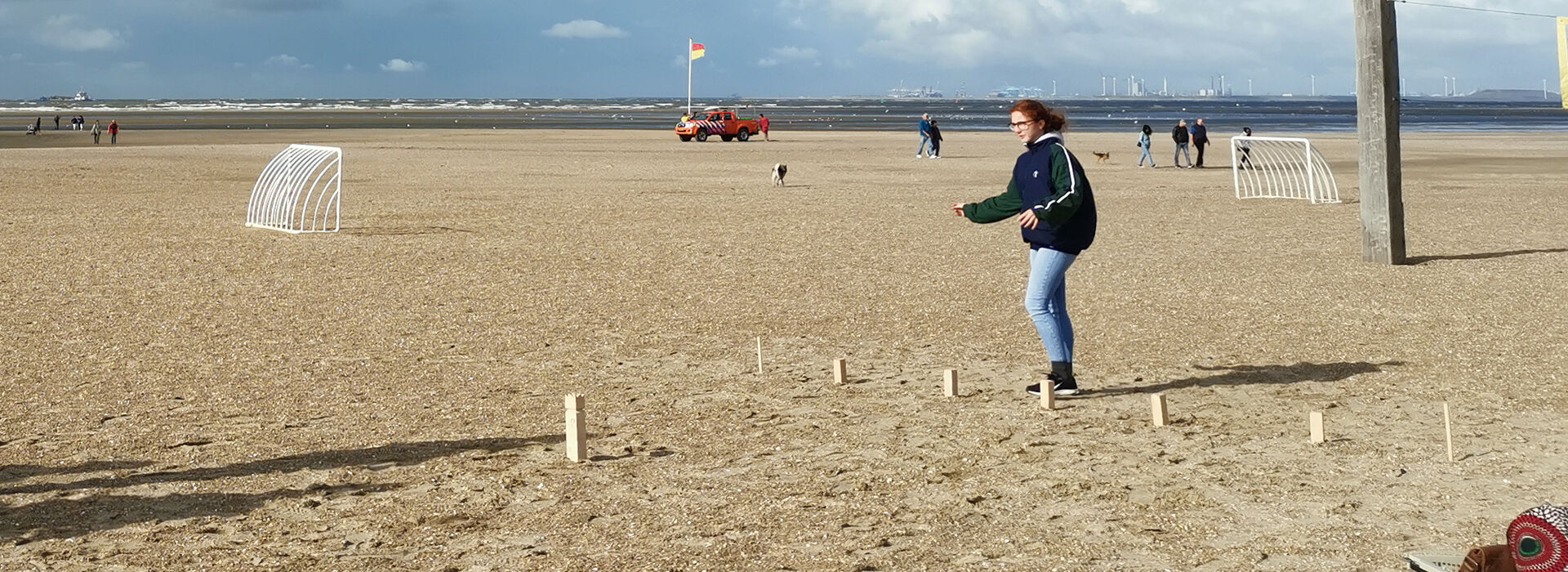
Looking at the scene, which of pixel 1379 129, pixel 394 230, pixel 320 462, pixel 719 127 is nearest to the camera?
pixel 320 462

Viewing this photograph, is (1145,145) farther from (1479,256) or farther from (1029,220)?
(1029,220)

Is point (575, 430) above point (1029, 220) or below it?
below

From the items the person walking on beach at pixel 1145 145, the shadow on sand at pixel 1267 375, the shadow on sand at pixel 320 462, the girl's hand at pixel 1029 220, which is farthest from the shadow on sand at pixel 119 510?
the person walking on beach at pixel 1145 145

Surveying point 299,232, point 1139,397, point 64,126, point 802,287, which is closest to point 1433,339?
point 1139,397

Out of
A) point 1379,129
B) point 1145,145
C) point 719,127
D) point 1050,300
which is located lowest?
point 1050,300

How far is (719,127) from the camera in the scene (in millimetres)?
57156

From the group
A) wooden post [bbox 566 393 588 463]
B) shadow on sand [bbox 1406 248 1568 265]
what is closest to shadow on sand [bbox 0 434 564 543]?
wooden post [bbox 566 393 588 463]

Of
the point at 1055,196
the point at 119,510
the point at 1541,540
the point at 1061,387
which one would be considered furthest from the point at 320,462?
the point at 1541,540

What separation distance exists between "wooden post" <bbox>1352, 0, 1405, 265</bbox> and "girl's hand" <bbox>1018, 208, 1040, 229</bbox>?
8.30m

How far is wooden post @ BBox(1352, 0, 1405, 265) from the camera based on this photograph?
585 inches

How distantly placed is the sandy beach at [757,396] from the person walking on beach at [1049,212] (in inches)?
15.0

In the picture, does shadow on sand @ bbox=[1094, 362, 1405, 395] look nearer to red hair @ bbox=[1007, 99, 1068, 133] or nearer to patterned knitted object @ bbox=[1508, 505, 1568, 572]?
red hair @ bbox=[1007, 99, 1068, 133]

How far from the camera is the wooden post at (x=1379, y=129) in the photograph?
1487 cm

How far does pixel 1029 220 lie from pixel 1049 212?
0.41ft
